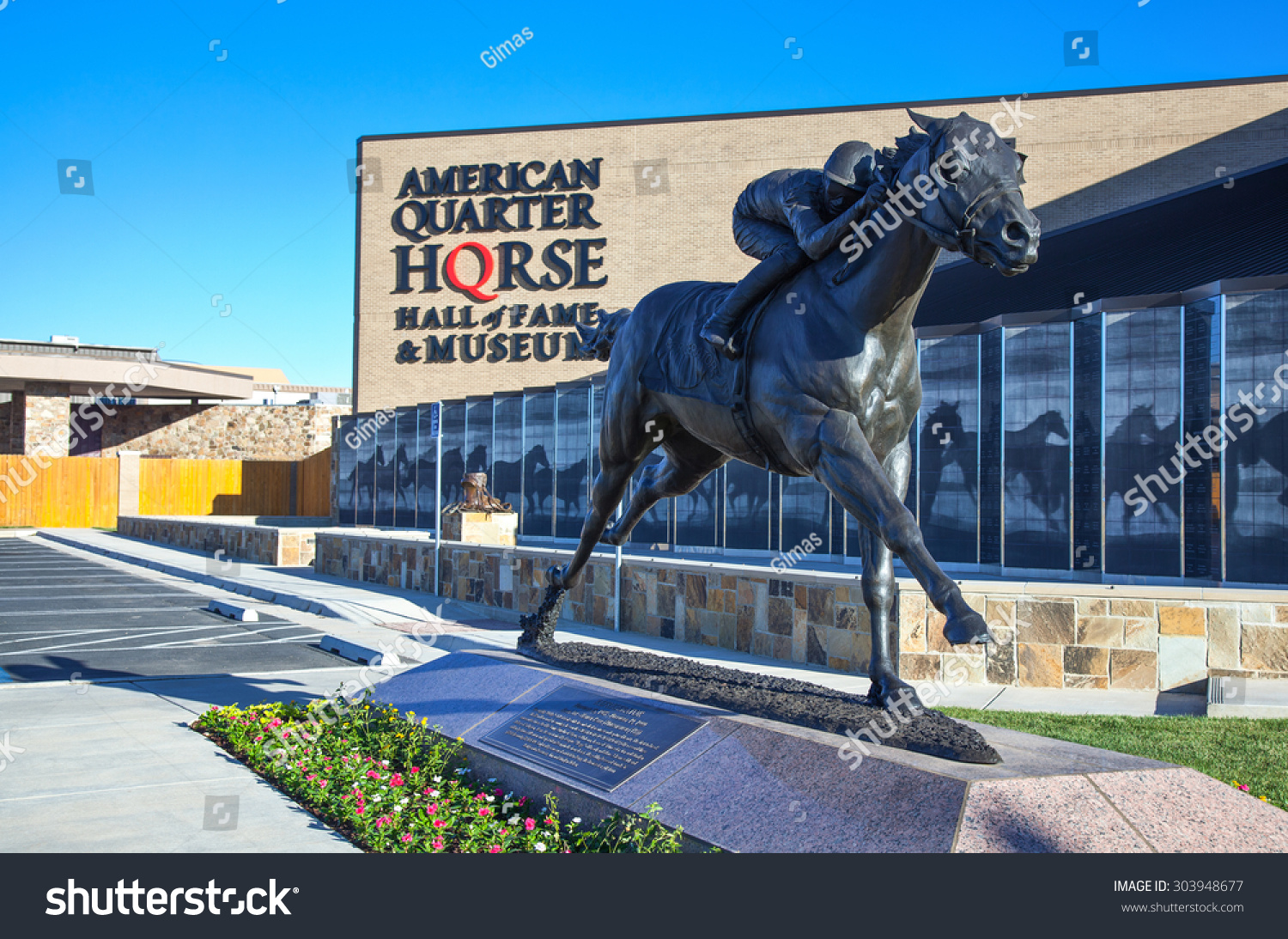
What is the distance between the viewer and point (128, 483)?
134 ft

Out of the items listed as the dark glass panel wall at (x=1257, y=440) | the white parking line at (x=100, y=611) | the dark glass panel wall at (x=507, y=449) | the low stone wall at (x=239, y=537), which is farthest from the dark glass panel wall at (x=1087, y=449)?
the low stone wall at (x=239, y=537)

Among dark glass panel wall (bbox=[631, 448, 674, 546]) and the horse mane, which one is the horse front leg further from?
dark glass panel wall (bbox=[631, 448, 674, 546])

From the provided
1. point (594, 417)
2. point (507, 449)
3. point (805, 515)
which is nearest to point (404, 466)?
point (507, 449)

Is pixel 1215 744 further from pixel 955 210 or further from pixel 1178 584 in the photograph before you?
pixel 1178 584

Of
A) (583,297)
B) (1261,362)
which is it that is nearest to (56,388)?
(583,297)

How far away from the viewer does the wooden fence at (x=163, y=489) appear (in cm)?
4125

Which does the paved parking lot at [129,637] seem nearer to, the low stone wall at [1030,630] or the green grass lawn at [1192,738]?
the low stone wall at [1030,630]

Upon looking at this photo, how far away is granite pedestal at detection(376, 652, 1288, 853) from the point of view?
3.48m

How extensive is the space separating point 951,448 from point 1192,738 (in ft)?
29.4

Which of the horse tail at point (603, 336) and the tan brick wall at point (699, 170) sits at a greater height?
the tan brick wall at point (699, 170)

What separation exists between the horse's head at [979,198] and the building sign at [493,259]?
1226 inches

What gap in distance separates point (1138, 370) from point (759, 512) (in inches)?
262

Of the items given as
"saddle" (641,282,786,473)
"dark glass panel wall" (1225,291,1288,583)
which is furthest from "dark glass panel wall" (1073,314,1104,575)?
"saddle" (641,282,786,473)

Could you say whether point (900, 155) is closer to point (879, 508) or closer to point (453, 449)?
point (879, 508)
